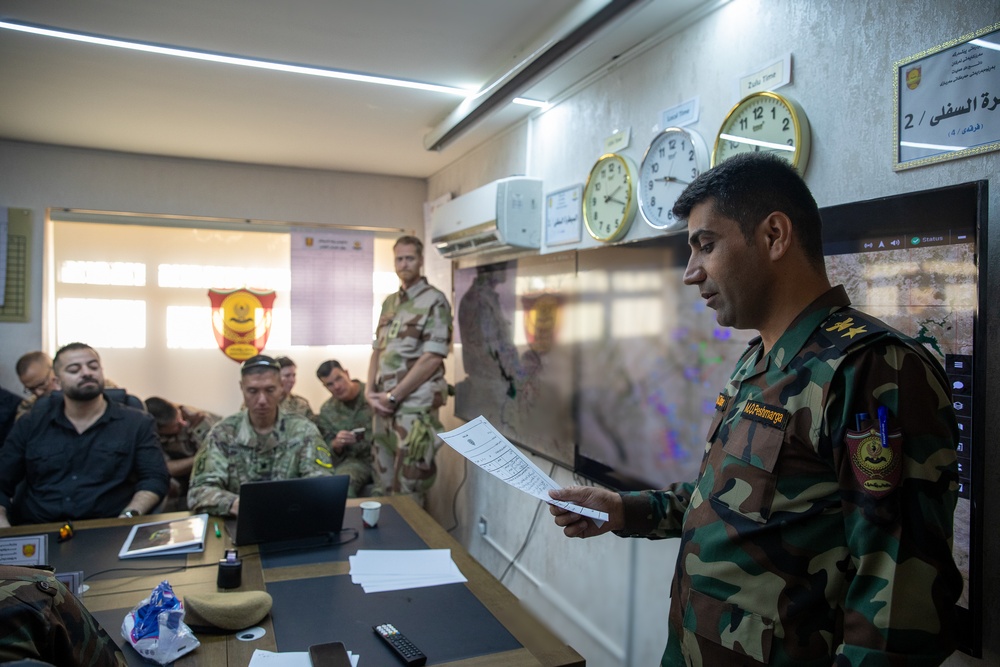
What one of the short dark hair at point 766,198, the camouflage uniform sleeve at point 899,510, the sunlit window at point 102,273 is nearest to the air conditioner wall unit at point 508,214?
the short dark hair at point 766,198

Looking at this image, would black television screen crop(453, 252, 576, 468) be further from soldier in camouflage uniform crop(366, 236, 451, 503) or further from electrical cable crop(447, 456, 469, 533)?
electrical cable crop(447, 456, 469, 533)

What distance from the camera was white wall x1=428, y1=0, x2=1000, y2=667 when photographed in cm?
142

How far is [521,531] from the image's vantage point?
3.50 metres

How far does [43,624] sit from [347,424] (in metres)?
3.74

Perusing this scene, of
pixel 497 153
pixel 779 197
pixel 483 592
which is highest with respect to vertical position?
pixel 497 153

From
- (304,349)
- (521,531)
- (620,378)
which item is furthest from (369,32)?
(304,349)

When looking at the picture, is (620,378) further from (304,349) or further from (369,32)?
(304,349)

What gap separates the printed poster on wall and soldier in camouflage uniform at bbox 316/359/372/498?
0.61 m

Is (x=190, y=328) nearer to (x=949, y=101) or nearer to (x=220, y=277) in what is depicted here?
(x=220, y=277)

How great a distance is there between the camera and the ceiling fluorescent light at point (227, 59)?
8.44ft

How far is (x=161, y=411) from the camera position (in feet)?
13.4

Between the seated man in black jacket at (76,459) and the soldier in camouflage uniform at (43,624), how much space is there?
6.58 ft

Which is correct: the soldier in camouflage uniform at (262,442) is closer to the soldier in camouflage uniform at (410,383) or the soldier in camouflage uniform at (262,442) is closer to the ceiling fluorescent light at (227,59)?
the soldier in camouflage uniform at (410,383)

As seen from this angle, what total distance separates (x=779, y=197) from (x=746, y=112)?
0.90 m
